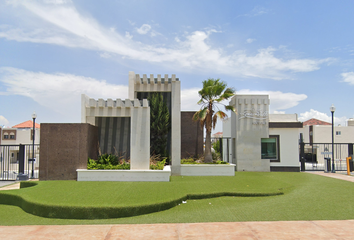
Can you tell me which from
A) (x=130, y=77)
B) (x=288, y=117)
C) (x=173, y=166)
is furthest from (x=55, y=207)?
(x=288, y=117)

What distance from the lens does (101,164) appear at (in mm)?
12500

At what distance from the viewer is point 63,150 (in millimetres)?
12180

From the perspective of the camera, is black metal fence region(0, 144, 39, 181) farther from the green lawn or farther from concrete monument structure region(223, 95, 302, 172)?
concrete monument structure region(223, 95, 302, 172)

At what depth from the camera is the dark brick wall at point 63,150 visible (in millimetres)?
12102

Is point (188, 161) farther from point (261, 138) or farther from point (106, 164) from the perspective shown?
point (261, 138)

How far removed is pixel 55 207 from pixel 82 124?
5.89 metres

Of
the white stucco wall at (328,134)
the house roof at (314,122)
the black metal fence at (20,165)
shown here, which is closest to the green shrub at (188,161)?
the black metal fence at (20,165)

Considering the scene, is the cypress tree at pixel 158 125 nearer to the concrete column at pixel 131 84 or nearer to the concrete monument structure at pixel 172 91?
the concrete monument structure at pixel 172 91

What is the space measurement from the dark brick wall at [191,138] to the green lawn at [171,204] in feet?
21.7

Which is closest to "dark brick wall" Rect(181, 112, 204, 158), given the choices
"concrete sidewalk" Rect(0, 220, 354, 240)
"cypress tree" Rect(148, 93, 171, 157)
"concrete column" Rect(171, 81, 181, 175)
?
"cypress tree" Rect(148, 93, 171, 157)

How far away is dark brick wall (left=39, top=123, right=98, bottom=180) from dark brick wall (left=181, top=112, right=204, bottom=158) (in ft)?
21.8

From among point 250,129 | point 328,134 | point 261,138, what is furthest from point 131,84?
point 328,134

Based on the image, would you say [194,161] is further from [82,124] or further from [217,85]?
[82,124]

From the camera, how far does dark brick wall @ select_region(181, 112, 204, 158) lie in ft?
55.0
